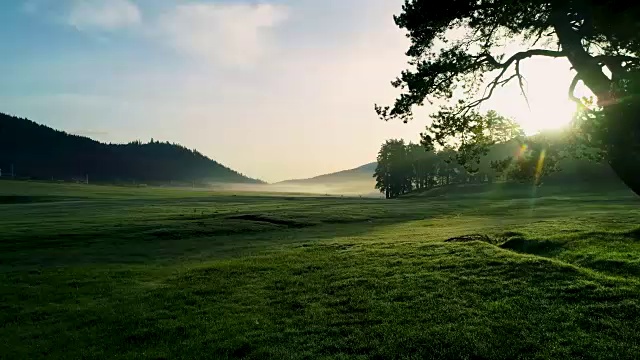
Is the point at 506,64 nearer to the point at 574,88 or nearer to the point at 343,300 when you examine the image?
the point at 574,88

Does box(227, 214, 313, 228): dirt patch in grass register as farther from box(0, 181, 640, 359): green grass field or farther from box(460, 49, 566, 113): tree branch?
box(460, 49, 566, 113): tree branch

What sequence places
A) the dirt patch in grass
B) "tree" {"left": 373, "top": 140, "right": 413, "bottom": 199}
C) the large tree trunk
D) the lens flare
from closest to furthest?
1. the large tree trunk
2. the lens flare
3. the dirt patch in grass
4. "tree" {"left": 373, "top": 140, "right": 413, "bottom": 199}

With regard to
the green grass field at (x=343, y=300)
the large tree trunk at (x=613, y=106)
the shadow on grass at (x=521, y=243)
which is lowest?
the green grass field at (x=343, y=300)

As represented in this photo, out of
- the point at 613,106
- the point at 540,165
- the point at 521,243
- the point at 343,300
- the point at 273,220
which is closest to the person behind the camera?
the point at 343,300

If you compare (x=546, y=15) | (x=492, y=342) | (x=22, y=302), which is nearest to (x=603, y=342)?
(x=492, y=342)

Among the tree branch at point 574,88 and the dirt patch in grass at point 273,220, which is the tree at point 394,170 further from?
the tree branch at point 574,88

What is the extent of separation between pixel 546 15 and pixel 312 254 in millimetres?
17746

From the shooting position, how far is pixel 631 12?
16828 millimetres

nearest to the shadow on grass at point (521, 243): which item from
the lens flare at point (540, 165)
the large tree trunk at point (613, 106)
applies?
the lens flare at point (540, 165)

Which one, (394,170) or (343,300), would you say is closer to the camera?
(343,300)

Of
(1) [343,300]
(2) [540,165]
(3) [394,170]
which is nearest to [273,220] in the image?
(2) [540,165]

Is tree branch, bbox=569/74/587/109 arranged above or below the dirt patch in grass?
above

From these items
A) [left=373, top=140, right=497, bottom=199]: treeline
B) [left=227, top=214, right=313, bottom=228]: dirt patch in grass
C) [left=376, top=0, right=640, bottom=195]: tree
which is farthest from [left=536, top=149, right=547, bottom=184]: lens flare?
[left=373, top=140, right=497, bottom=199]: treeline

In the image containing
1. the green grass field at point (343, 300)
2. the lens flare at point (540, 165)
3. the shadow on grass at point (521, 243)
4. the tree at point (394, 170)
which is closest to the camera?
the green grass field at point (343, 300)
